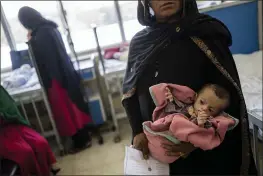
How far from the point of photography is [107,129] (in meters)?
2.97

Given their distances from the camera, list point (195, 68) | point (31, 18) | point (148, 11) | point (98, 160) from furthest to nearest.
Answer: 1. point (98, 160)
2. point (31, 18)
3. point (148, 11)
4. point (195, 68)

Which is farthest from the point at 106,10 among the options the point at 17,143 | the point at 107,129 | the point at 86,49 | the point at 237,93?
the point at 237,93

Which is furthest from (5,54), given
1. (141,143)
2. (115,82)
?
(141,143)

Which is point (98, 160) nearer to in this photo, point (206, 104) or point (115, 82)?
point (115, 82)

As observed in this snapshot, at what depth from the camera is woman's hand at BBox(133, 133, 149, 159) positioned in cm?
118

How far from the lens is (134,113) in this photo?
52.3 inches

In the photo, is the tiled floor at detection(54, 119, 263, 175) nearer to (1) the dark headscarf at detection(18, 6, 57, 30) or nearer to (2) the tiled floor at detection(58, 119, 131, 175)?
(2) the tiled floor at detection(58, 119, 131, 175)

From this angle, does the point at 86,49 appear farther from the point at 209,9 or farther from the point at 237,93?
the point at 237,93

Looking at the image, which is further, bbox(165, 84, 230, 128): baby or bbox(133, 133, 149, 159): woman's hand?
bbox(133, 133, 149, 159): woman's hand

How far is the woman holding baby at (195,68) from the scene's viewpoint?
45.0 inches

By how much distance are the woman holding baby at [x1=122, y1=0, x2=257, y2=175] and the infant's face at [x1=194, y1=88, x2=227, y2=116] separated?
0.10 m

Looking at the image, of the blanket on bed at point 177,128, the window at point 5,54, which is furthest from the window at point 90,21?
the blanket on bed at point 177,128

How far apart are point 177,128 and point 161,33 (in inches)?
18.1

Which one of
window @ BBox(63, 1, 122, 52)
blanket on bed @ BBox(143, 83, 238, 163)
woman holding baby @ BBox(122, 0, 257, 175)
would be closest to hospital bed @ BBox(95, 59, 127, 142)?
window @ BBox(63, 1, 122, 52)
